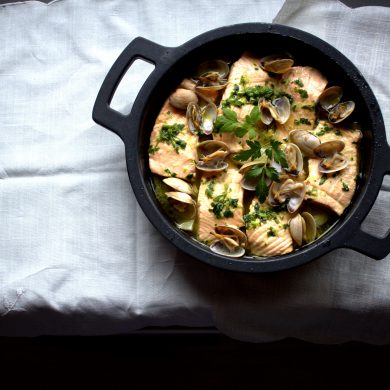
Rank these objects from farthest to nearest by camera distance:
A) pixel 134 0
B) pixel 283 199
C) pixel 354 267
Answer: pixel 134 0
pixel 354 267
pixel 283 199

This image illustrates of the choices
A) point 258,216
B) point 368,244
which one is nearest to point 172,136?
point 258,216

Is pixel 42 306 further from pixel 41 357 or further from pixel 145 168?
pixel 41 357

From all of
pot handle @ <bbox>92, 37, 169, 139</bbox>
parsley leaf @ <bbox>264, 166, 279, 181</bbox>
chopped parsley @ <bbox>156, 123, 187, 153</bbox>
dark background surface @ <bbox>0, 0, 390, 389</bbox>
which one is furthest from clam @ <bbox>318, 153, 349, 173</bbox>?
dark background surface @ <bbox>0, 0, 390, 389</bbox>

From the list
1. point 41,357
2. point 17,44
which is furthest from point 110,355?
point 17,44

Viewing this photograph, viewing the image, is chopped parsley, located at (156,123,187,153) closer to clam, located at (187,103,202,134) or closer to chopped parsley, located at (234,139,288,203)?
clam, located at (187,103,202,134)

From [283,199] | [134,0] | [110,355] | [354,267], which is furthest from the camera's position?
[110,355]

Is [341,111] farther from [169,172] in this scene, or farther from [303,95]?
[169,172]
